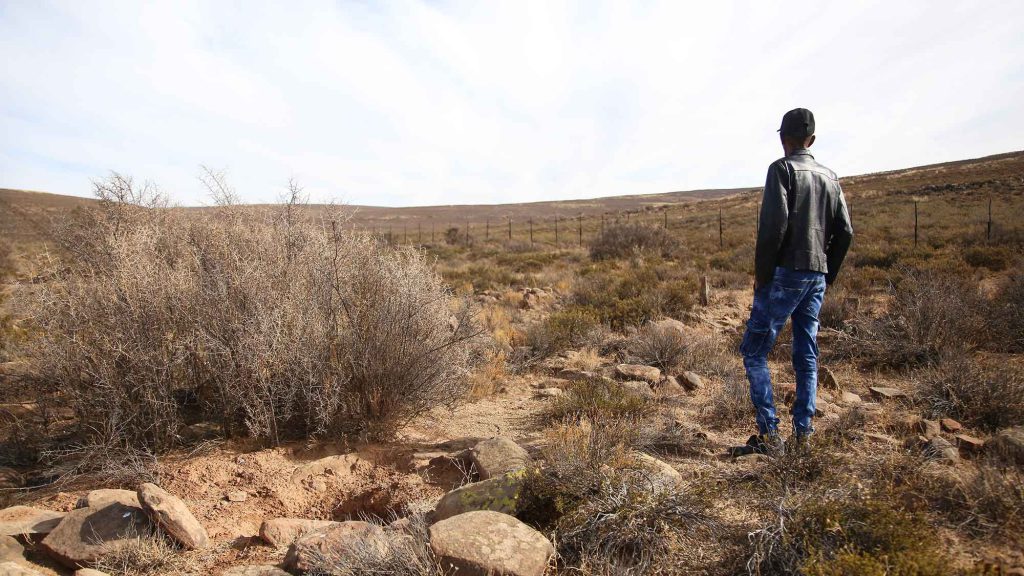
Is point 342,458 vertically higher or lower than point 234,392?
lower

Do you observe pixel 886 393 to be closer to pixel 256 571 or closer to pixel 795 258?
pixel 795 258

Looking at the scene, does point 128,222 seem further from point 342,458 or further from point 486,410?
point 486,410

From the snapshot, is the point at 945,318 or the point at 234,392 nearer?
the point at 234,392

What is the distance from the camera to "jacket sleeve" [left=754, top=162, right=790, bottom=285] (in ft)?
9.68

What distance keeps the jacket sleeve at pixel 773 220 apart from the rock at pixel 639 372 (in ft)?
7.31

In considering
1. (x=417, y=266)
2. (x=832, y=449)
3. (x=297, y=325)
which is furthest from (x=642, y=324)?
(x=297, y=325)

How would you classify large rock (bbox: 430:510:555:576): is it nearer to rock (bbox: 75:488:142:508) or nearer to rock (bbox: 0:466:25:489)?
rock (bbox: 75:488:142:508)

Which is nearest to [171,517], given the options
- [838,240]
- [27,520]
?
[27,520]

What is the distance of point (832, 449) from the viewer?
268cm

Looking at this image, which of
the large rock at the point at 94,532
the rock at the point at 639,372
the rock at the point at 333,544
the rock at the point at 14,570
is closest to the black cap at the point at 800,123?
the rock at the point at 639,372

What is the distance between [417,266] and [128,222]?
373 cm

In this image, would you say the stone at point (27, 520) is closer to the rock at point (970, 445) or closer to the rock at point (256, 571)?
the rock at point (256, 571)

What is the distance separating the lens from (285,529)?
2699mm

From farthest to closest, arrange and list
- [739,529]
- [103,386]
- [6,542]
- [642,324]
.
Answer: [642,324], [103,386], [6,542], [739,529]
